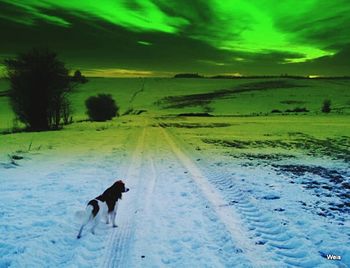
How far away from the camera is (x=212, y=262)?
20.7 ft

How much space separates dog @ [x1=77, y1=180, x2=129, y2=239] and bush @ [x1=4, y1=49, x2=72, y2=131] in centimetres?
2980

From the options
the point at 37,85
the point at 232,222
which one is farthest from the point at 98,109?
the point at 232,222

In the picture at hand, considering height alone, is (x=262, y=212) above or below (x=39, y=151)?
above

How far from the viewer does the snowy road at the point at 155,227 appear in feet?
21.2

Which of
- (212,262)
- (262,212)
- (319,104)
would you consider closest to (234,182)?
(262,212)

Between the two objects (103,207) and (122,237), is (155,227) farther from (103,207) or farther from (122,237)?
(103,207)

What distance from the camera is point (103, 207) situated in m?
7.73

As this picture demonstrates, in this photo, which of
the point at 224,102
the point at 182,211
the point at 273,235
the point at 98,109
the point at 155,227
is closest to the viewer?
the point at 273,235

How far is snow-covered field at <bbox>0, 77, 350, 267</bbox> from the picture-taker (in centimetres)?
660

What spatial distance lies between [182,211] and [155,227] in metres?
1.29

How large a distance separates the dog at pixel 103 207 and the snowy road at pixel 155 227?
260mm

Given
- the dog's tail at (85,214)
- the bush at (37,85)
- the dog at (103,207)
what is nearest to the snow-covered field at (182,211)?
the dog at (103,207)

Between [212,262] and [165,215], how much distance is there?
8.88ft

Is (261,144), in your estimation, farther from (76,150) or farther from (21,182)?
Result: (21,182)
